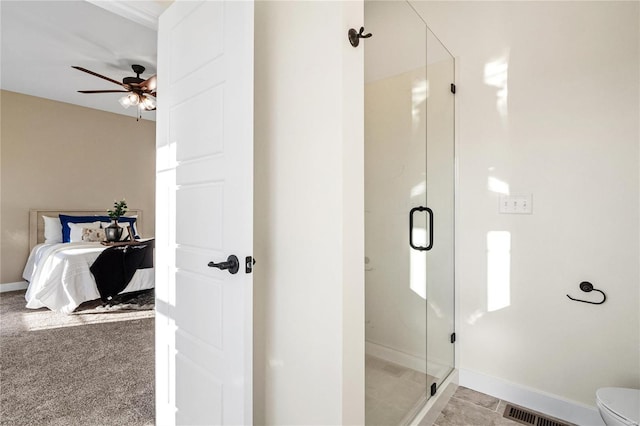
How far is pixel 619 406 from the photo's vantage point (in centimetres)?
141

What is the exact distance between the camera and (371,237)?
5.30 ft

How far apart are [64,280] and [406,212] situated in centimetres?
373

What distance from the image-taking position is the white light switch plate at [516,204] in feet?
6.47

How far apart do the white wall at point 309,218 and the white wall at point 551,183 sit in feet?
4.27

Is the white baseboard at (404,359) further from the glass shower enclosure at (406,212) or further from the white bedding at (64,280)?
the white bedding at (64,280)

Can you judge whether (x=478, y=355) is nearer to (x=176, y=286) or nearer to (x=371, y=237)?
(x=371, y=237)

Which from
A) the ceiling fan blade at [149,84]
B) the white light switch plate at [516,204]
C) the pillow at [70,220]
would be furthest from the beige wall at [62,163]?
the white light switch plate at [516,204]

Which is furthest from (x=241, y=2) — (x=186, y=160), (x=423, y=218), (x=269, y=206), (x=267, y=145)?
(x=423, y=218)

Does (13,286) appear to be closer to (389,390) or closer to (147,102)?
(147,102)

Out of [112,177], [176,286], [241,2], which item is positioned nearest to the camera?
[241,2]

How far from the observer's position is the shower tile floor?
1.44 metres

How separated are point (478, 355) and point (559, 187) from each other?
45.7 inches

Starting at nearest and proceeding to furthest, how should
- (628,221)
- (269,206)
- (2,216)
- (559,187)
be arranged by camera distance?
(269,206) < (628,221) < (559,187) < (2,216)

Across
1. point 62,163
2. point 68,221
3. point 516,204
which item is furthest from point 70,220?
point 516,204
